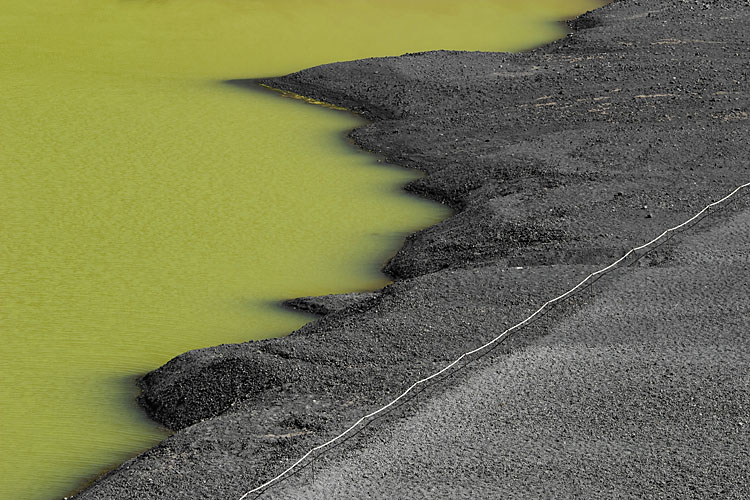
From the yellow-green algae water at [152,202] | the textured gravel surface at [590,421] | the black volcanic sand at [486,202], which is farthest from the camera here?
the yellow-green algae water at [152,202]

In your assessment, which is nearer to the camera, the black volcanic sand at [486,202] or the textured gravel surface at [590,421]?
the textured gravel surface at [590,421]

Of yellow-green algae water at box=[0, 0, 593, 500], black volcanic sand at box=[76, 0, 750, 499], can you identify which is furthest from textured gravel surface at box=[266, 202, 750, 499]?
yellow-green algae water at box=[0, 0, 593, 500]

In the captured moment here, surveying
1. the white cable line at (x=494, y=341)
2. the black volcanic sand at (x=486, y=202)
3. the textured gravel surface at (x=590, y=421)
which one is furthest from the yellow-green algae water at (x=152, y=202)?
the textured gravel surface at (x=590, y=421)

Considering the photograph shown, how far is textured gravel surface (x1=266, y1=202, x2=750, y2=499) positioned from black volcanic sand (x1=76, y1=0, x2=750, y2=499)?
0.06 metres

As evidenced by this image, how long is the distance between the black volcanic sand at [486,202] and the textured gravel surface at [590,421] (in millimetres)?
62

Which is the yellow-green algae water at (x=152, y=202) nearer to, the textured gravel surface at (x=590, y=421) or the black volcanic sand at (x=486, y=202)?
the black volcanic sand at (x=486, y=202)

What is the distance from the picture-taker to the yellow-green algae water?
574cm

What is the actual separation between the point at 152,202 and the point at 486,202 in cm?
253

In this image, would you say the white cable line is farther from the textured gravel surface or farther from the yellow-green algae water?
the yellow-green algae water

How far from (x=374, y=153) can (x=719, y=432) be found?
5152 mm

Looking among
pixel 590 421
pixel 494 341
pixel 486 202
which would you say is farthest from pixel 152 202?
pixel 590 421

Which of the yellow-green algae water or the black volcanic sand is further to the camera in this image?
the yellow-green algae water

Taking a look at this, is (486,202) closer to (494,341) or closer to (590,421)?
(494,341)

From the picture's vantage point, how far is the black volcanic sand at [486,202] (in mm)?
4918
